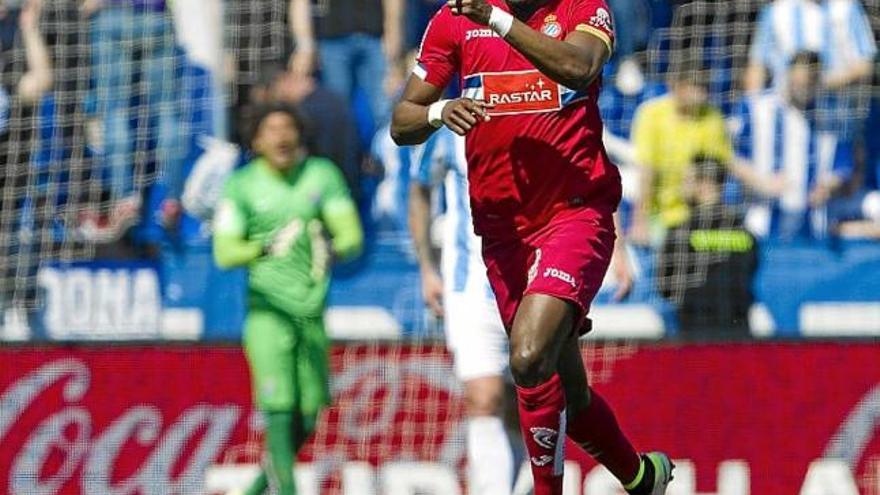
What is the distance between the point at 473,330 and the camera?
7148 mm

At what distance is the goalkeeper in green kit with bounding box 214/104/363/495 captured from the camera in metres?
8.49

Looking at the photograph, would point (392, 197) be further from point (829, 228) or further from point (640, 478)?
point (640, 478)

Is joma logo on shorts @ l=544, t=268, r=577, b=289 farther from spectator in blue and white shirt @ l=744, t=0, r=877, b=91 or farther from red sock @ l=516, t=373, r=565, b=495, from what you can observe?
spectator in blue and white shirt @ l=744, t=0, r=877, b=91

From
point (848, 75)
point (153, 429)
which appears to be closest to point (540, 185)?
point (153, 429)

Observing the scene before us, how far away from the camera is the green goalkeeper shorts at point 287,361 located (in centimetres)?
845

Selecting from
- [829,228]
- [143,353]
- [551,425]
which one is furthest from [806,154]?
[551,425]

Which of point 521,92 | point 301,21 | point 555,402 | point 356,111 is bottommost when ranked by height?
point 555,402

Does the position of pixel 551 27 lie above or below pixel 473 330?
A: above

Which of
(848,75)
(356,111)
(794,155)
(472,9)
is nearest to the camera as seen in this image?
(472,9)

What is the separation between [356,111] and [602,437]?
4809 millimetres

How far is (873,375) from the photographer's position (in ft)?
26.8

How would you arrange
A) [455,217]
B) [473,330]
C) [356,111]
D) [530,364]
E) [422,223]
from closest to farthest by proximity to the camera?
[530,364] < [473,330] < [455,217] < [422,223] < [356,111]

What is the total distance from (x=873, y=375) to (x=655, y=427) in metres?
0.96

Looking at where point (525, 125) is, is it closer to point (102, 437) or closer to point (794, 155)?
point (102, 437)
